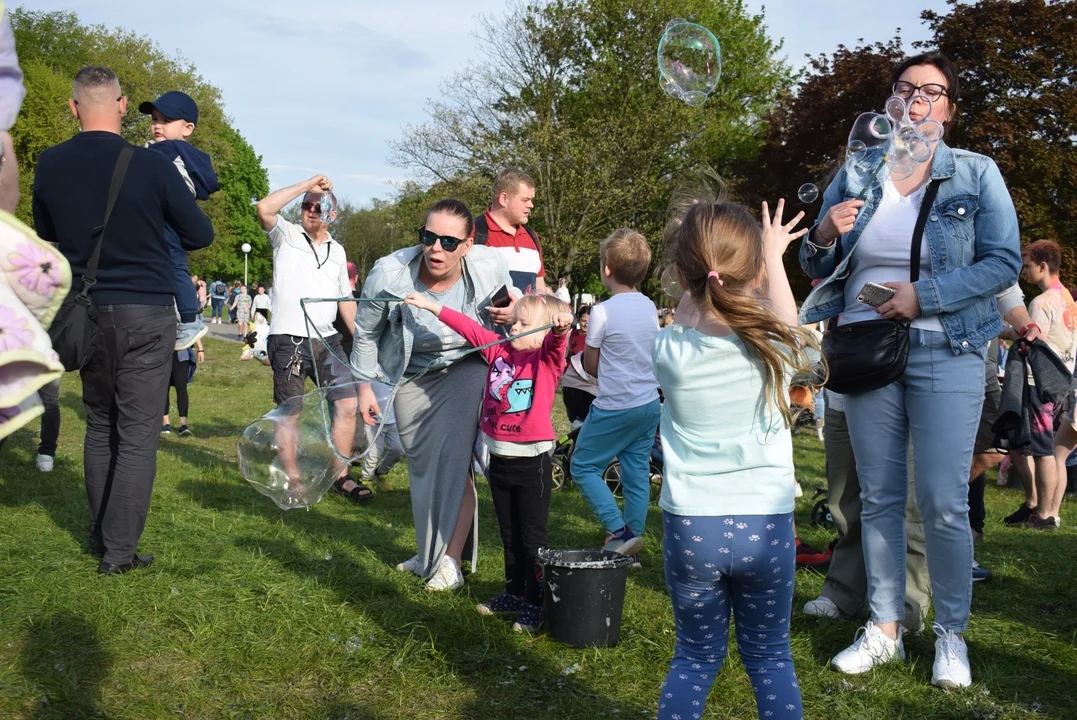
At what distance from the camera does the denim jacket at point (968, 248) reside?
11.7 ft

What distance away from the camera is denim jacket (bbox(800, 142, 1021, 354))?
11.7 ft

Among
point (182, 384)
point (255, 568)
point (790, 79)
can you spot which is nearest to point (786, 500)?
point (255, 568)

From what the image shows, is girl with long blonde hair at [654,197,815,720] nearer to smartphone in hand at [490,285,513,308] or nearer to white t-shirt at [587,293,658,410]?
smartphone in hand at [490,285,513,308]

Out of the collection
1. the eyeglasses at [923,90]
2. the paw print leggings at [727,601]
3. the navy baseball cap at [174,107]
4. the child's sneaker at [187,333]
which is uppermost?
the navy baseball cap at [174,107]

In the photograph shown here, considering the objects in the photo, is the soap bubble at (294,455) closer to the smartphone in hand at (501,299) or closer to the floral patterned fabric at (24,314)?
the smartphone in hand at (501,299)

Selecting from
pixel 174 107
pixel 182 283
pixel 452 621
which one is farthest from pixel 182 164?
pixel 452 621

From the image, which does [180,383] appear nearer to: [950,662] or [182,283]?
[182,283]

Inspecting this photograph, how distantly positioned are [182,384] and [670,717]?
8.78 metres

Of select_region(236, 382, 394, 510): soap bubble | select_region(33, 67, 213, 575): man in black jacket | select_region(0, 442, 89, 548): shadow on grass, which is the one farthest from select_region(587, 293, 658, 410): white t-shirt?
select_region(0, 442, 89, 548): shadow on grass

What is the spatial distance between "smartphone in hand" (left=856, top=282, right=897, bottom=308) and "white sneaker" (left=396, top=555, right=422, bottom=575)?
2578mm

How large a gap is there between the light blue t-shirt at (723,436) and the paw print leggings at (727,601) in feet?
0.19

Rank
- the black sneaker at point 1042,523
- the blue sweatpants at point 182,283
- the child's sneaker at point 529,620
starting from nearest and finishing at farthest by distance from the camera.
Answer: the child's sneaker at point 529,620 → the blue sweatpants at point 182,283 → the black sneaker at point 1042,523

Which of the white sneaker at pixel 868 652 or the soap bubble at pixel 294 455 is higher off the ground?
the soap bubble at pixel 294 455

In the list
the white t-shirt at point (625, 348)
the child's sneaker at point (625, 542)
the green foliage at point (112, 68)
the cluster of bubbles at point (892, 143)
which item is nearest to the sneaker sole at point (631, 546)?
the child's sneaker at point (625, 542)
